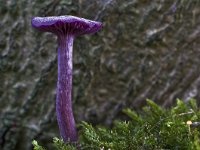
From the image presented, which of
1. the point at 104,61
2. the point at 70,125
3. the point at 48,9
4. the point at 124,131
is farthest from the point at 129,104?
the point at 48,9

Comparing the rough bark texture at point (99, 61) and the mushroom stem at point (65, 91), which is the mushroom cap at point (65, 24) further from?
the rough bark texture at point (99, 61)

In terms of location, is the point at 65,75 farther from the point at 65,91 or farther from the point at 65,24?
the point at 65,24

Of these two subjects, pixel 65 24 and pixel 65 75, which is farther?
pixel 65 75

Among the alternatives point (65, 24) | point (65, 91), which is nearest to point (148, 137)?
point (65, 91)

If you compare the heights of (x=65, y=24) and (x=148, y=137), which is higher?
(x=65, y=24)

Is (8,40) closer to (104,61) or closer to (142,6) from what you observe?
(104,61)

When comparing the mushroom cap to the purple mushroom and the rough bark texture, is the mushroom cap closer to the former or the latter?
the purple mushroom

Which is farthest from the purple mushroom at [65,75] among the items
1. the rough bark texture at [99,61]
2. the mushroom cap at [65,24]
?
the rough bark texture at [99,61]
